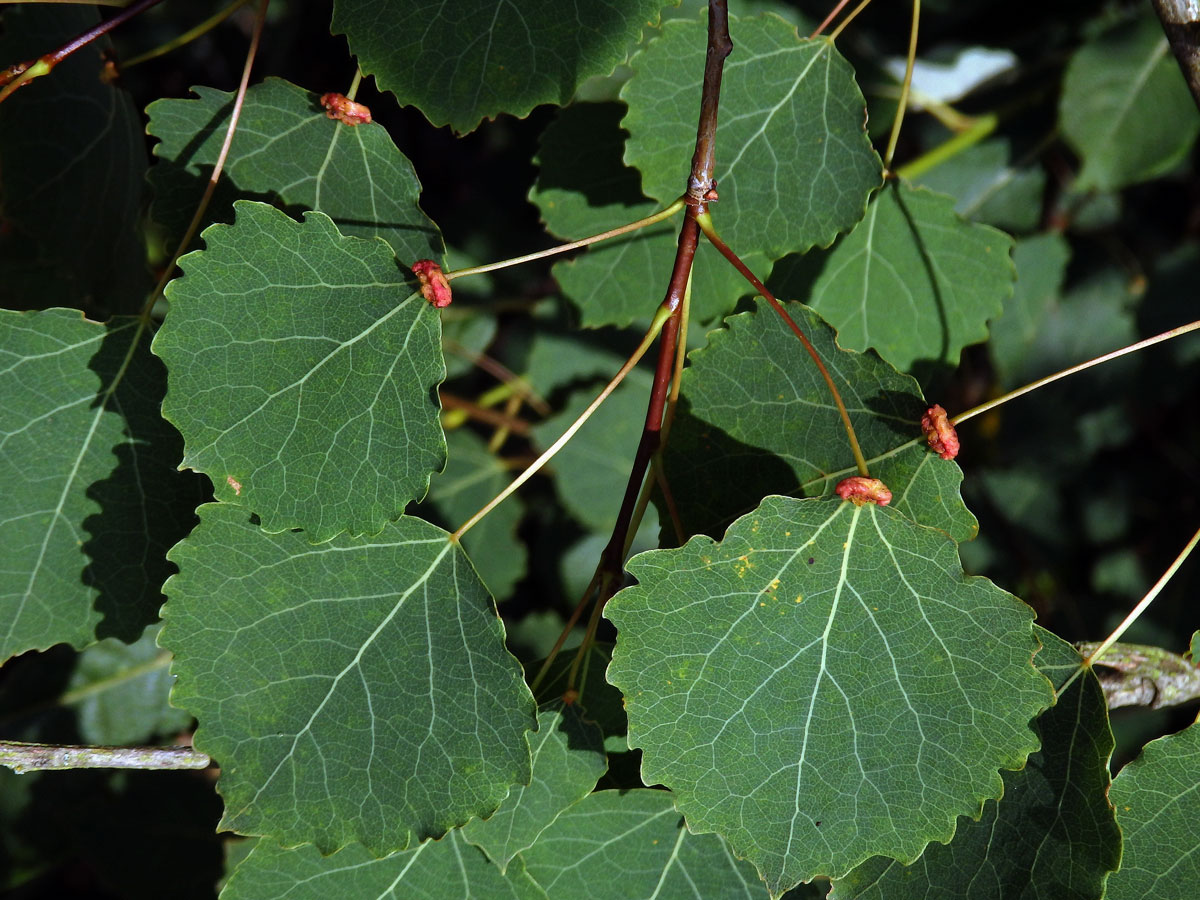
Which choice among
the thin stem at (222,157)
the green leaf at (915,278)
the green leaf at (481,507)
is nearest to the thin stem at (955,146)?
the green leaf at (915,278)

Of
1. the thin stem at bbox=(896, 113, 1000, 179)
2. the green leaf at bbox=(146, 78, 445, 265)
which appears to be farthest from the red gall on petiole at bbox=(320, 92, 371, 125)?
the thin stem at bbox=(896, 113, 1000, 179)

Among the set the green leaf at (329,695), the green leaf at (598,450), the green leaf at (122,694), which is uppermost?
the green leaf at (329,695)

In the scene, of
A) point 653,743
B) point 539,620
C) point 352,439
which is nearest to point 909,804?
point 653,743

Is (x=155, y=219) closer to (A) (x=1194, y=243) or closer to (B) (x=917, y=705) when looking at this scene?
(B) (x=917, y=705)

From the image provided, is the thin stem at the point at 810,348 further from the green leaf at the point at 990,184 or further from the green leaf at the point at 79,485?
the green leaf at the point at 990,184

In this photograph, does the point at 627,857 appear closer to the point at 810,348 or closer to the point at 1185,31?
the point at 810,348

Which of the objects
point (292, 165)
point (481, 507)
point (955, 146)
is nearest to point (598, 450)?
point (481, 507)
